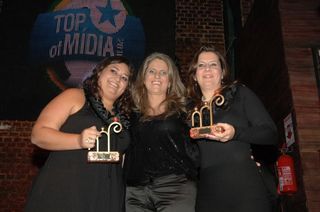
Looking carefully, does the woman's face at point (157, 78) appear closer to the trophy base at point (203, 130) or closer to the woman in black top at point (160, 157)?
the woman in black top at point (160, 157)

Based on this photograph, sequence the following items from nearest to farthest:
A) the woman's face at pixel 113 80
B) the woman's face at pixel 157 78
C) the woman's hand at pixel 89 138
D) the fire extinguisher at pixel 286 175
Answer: the woman's hand at pixel 89 138
the woman's face at pixel 113 80
the woman's face at pixel 157 78
the fire extinguisher at pixel 286 175

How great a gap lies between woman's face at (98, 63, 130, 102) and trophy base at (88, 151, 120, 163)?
0.63 metres

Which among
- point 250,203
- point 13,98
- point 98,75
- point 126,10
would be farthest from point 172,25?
point 250,203

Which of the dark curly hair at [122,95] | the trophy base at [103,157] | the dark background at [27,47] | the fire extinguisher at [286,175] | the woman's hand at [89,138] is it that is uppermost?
the dark background at [27,47]

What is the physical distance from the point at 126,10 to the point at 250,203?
4.89m

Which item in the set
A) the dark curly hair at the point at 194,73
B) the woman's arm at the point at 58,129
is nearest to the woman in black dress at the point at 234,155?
the dark curly hair at the point at 194,73

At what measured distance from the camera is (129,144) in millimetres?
2592

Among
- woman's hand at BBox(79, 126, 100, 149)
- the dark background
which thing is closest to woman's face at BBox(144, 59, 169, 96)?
woman's hand at BBox(79, 126, 100, 149)

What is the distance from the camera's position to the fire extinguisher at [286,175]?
10.8 feet

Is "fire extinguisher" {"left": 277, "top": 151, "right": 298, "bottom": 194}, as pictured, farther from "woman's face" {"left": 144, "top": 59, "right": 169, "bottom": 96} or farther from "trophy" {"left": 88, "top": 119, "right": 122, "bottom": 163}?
"trophy" {"left": 88, "top": 119, "right": 122, "bottom": 163}

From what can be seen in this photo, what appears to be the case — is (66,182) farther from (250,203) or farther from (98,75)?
(250,203)

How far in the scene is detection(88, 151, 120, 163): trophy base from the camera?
7.07 ft

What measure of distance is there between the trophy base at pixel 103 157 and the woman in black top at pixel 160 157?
0.35 meters

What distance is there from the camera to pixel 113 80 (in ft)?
8.82
